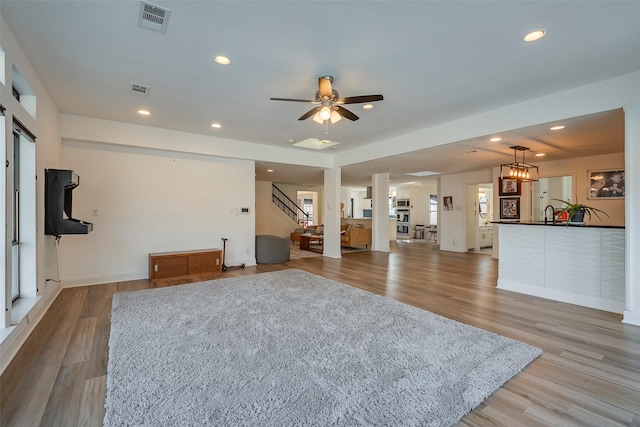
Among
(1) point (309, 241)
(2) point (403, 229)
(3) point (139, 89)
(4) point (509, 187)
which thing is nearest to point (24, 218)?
(3) point (139, 89)

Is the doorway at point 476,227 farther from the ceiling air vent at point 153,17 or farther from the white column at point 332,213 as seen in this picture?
the ceiling air vent at point 153,17

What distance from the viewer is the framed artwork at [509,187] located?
25.4 feet

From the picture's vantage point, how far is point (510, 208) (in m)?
8.00

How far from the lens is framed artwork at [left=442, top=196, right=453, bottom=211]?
31.9 feet

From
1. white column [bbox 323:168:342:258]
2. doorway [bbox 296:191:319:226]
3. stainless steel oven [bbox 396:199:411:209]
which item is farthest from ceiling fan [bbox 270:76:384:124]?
doorway [bbox 296:191:319:226]

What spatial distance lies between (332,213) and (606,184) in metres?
6.39

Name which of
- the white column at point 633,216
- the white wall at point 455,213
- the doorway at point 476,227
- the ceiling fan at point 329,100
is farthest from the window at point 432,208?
the ceiling fan at point 329,100

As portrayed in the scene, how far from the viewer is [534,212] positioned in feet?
25.6

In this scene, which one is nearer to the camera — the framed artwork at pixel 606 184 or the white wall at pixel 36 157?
the white wall at pixel 36 157

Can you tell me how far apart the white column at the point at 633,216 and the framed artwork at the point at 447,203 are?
6.42 m

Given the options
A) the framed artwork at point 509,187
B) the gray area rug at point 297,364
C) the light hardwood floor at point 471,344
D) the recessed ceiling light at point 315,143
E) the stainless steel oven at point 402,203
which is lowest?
the light hardwood floor at point 471,344

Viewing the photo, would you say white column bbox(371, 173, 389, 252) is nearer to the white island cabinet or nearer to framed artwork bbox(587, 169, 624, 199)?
the white island cabinet

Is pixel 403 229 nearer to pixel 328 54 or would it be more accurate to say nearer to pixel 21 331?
pixel 328 54

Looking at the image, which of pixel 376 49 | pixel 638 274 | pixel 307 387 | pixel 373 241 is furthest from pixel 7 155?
pixel 373 241
